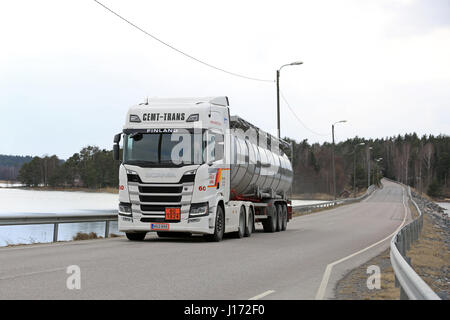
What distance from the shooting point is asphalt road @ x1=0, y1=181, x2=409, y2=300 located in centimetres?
876

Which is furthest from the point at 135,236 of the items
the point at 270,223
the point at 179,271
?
the point at 270,223

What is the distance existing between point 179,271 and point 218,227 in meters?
7.45

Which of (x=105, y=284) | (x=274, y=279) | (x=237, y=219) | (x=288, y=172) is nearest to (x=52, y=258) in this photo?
(x=105, y=284)

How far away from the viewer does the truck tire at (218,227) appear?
1847 cm

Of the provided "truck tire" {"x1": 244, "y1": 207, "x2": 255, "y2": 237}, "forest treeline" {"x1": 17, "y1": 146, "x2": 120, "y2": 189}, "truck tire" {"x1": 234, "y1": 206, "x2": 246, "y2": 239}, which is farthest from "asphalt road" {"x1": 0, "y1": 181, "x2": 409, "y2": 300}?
"forest treeline" {"x1": 17, "y1": 146, "x2": 120, "y2": 189}

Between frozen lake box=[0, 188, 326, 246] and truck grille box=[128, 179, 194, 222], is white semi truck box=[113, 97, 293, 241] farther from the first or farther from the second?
frozen lake box=[0, 188, 326, 246]

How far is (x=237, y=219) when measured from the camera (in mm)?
20578

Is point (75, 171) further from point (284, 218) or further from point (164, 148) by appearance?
point (164, 148)

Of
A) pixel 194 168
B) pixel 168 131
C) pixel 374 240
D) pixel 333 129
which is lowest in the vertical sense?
pixel 374 240

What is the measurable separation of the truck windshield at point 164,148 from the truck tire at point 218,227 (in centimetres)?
195

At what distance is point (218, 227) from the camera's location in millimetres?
18656

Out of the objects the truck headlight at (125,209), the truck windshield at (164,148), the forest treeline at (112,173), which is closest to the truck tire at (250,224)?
the truck windshield at (164,148)

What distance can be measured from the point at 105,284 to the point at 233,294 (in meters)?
2.01
